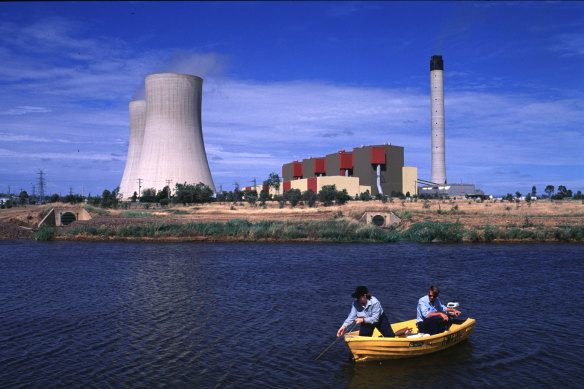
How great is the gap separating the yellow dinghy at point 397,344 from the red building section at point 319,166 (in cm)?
7448

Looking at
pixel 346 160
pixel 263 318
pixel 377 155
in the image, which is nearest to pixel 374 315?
pixel 263 318

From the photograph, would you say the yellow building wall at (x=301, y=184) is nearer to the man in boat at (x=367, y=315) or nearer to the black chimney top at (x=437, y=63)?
the black chimney top at (x=437, y=63)

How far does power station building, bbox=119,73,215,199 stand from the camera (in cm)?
4200

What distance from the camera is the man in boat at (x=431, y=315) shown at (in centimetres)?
766

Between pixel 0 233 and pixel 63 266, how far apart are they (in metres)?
13.8

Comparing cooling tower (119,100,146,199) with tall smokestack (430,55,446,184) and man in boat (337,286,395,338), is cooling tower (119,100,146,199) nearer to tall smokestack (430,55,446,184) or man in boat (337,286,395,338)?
tall smokestack (430,55,446,184)

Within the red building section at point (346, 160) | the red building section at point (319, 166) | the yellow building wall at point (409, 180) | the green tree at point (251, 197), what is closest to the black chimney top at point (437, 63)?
the yellow building wall at point (409, 180)

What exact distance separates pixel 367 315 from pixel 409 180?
70781 millimetres

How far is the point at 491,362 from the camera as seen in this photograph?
7648mm

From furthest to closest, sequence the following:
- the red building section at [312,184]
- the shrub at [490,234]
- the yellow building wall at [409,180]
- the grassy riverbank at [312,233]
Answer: the yellow building wall at [409,180] → the red building section at [312,184] → the grassy riverbank at [312,233] → the shrub at [490,234]

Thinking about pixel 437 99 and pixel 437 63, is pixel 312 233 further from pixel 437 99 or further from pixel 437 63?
pixel 437 63

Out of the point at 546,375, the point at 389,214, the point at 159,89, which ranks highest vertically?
the point at 159,89

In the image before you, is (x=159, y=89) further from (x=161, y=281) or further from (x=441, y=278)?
(x=441, y=278)

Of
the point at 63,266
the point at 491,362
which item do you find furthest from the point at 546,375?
the point at 63,266
